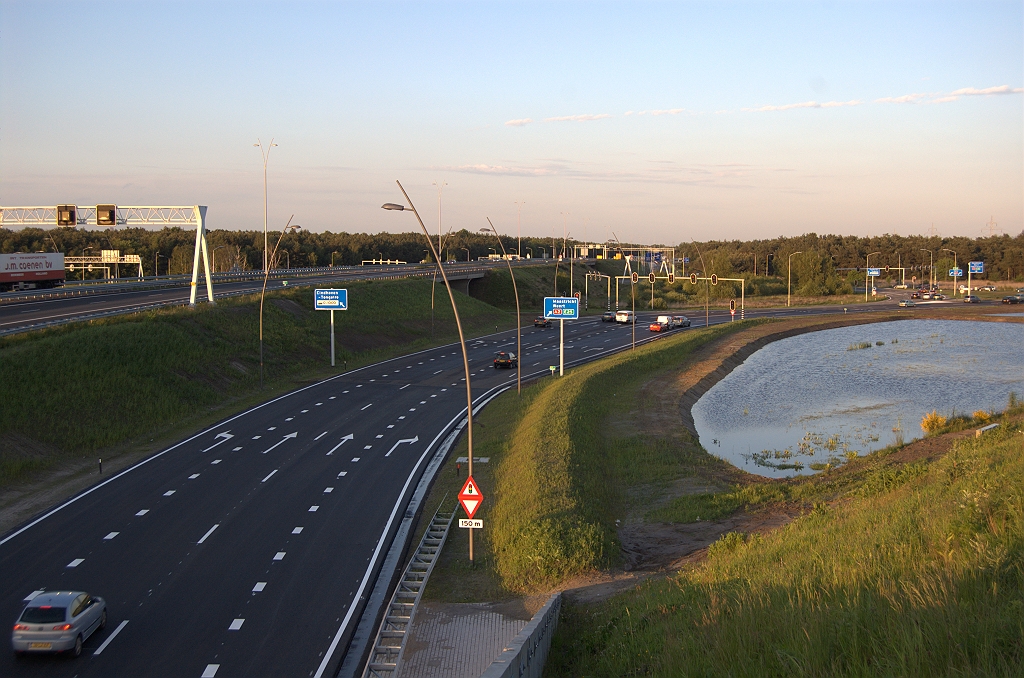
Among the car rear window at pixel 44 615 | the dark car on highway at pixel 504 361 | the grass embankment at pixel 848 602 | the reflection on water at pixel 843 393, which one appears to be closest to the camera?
the grass embankment at pixel 848 602

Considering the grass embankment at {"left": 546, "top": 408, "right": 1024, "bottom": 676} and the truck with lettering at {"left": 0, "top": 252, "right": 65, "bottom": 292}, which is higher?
the truck with lettering at {"left": 0, "top": 252, "right": 65, "bottom": 292}

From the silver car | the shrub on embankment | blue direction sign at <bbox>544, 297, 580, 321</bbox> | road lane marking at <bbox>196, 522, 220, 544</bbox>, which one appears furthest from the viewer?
blue direction sign at <bbox>544, 297, 580, 321</bbox>

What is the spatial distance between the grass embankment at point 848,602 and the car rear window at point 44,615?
10538mm

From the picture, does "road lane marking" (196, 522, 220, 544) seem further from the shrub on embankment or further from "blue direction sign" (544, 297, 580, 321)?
"blue direction sign" (544, 297, 580, 321)

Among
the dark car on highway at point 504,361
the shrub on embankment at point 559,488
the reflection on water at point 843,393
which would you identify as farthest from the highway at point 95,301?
the reflection on water at point 843,393

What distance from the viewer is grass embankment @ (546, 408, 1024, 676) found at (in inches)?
340

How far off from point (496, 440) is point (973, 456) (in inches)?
790

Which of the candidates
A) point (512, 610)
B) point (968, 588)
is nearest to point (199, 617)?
point (512, 610)

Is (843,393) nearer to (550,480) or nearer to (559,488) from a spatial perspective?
(550,480)

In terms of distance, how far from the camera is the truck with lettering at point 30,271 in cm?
7425

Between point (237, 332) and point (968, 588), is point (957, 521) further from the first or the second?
point (237, 332)

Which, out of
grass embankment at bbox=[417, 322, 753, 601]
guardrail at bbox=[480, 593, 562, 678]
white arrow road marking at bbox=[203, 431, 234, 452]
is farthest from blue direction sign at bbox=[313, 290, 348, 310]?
guardrail at bbox=[480, 593, 562, 678]

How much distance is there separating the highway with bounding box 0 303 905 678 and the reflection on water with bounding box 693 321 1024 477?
1834 cm

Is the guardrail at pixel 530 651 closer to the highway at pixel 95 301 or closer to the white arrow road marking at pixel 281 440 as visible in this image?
the white arrow road marking at pixel 281 440
